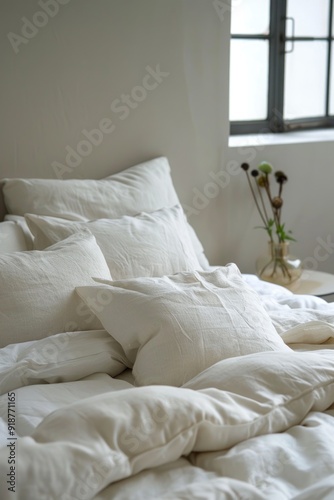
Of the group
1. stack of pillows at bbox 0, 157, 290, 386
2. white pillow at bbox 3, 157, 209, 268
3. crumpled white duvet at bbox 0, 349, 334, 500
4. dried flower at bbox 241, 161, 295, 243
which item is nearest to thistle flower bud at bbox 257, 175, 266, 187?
dried flower at bbox 241, 161, 295, 243

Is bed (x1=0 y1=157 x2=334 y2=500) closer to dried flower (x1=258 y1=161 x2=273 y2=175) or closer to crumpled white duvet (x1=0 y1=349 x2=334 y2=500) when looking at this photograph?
crumpled white duvet (x1=0 y1=349 x2=334 y2=500)

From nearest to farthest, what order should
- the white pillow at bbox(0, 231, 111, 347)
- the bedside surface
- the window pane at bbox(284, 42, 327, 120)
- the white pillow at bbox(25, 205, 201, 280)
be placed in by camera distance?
the white pillow at bbox(0, 231, 111, 347) < the white pillow at bbox(25, 205, 201, 280) < the bedside surface < the window pane at bbox(284, 42, 327, 120)

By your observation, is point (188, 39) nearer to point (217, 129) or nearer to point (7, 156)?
point (217, 129)

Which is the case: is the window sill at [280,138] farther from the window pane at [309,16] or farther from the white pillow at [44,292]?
the white pillow at [44,292]

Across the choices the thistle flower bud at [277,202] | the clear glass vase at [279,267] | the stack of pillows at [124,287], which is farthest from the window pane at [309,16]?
the stack of pillows at [124,287]

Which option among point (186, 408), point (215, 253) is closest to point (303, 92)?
point (215, 253)

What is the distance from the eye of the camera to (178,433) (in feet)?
4.75

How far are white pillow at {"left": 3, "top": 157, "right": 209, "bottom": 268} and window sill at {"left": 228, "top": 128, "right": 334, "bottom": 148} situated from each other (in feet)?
1.82

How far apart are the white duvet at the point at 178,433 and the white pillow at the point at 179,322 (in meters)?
0.12

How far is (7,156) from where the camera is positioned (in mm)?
2688

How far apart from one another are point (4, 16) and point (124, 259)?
37.8 inches

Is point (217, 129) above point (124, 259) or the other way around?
above

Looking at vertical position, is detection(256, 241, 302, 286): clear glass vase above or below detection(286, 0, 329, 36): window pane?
below

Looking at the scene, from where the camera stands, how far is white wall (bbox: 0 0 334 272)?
268 centimetres
